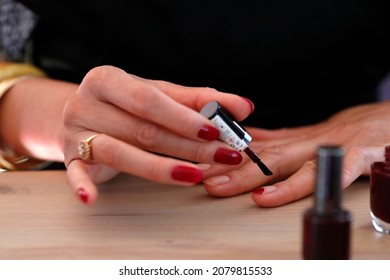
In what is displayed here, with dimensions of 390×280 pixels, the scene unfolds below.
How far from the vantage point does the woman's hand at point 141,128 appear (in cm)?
53

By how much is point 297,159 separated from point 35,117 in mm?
328

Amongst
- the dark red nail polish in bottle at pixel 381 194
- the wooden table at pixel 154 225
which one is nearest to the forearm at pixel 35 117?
the wooden table at pixel 154 225

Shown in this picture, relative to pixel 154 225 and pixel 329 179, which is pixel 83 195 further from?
pixel 329 179

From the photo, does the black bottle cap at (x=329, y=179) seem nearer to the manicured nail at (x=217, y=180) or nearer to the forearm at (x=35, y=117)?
the manicured nail at (x=217, y=180)

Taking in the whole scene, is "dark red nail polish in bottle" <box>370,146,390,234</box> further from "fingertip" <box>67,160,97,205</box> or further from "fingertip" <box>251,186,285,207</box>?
"fingertip" <box>67,160,97,205</box>

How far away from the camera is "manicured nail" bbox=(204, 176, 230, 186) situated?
610mm

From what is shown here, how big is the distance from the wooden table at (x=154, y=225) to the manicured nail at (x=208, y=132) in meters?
0.08

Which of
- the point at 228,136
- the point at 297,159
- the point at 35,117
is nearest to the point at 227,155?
the point at 228,136

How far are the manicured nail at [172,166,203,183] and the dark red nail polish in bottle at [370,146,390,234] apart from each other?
0.48 feet

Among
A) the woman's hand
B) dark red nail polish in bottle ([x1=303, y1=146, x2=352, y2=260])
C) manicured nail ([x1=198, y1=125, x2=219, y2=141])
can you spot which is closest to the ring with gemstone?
the woman's hand

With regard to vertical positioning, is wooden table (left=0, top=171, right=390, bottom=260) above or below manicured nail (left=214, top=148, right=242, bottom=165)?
below

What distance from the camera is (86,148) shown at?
58 cm

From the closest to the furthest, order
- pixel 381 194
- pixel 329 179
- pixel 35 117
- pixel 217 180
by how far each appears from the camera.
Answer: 1. pixel 329 179
2. pixel 381 194
3. pixel 217 180
4. pixel 35 117

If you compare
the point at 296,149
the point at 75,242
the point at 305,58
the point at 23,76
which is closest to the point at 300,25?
the point at 305,58
